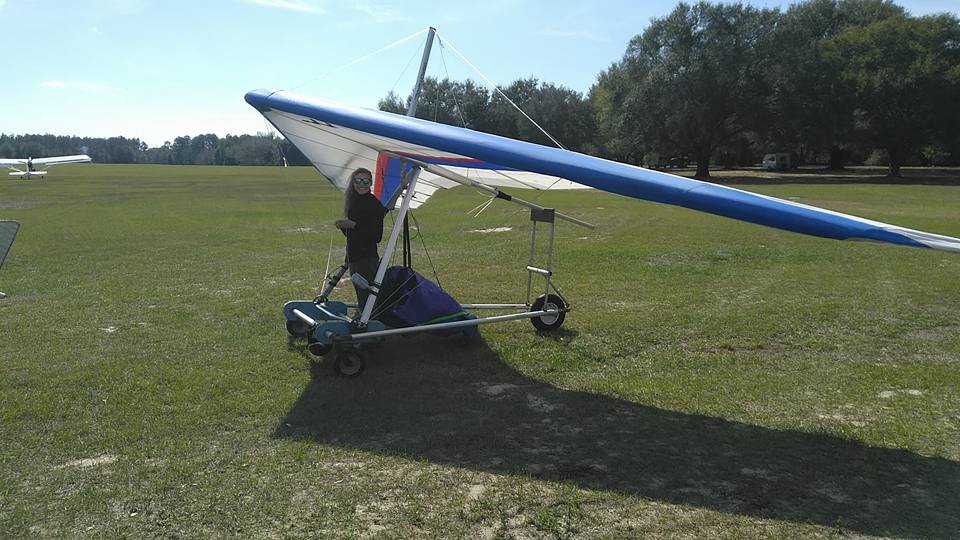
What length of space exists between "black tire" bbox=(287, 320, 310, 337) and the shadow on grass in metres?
1.26

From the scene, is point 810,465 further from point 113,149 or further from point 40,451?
point 113,149

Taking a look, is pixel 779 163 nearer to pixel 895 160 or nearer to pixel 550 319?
pixel 895 160

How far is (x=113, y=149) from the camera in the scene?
170 meters

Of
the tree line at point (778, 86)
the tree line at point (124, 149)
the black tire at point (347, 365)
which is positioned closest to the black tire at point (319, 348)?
the black tire at point (347, 365)

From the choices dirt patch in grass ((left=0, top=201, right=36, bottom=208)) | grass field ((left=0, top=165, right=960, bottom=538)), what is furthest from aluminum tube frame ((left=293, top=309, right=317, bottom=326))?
dirt patch in grass ((left=0, top=201, right=36, bottom=208))

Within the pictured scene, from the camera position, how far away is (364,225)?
7.09 meters

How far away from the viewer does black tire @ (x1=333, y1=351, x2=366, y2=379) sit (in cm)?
633

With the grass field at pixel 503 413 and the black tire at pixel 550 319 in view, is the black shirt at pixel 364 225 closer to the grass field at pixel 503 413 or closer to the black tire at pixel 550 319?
the grass field at pixel 503 413

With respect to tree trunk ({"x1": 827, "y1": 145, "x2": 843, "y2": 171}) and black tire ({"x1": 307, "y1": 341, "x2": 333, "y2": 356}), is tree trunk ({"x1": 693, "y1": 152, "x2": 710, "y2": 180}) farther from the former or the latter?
black tire ({"x1": 307, "y1": 341, "x2": 333, "y2": 356})

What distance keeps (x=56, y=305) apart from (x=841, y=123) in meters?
55.3

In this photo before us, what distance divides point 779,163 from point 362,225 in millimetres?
73005

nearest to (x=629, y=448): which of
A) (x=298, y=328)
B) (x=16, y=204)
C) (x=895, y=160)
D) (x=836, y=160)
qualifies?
(x=298, y=328)

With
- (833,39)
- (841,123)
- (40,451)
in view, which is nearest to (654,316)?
(40,451)

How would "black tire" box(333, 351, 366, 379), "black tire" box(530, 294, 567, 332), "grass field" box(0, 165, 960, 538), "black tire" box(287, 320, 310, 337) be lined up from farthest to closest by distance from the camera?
"black tire" box(530, 294, 567, 332), "black tire" box(287, 320, 310, 337), "black tire" box(333, 351, 366, 379), "grass field" box(0, 165, 960, 538)
